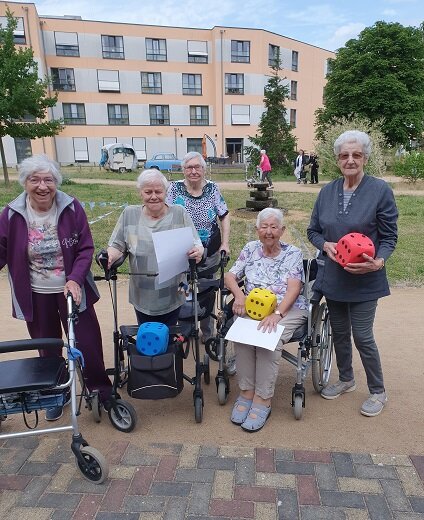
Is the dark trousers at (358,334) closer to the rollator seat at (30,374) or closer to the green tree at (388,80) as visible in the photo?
the rollator seat at (30,374)

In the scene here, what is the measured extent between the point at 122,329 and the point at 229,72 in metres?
38.5

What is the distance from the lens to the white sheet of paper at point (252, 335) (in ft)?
8.84

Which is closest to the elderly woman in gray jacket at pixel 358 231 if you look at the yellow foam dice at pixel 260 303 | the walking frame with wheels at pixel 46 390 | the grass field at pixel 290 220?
the yellow foam dice at pixel 260 303

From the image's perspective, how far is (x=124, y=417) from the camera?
109 inches

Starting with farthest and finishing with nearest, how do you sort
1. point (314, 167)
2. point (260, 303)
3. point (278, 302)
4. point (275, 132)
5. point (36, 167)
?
point (275, 132)
point (314, 167)
point (278, 302)
point (260, 303)
point (36, 167)

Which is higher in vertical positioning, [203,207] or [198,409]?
[203,207]

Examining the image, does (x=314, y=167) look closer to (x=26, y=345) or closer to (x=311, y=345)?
(x=311, y=345)

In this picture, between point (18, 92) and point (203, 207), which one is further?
point (18, 92)

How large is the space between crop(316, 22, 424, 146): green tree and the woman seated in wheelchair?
23.9 metres

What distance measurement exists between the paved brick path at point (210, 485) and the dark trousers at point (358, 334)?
0.58 m

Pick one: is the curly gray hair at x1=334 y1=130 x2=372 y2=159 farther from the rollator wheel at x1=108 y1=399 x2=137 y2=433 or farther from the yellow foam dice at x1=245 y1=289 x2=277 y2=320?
the rollator wheel at x1=108 y1=399 x2=137 y2=433

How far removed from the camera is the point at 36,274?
263 cm

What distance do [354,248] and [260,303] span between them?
0.76m

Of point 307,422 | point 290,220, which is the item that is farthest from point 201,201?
point 290,220
